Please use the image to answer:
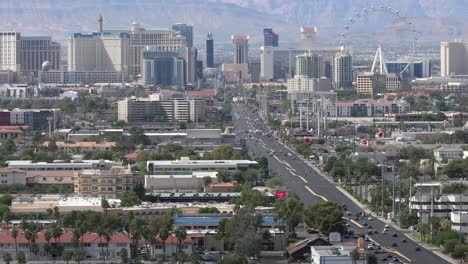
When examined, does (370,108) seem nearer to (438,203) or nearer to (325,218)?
(438,203)

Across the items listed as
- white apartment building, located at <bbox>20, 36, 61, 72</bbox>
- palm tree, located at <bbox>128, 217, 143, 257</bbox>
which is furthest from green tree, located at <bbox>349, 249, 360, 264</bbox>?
white apartment building, located at <bbox>20, 36, 61, 72</bbox>

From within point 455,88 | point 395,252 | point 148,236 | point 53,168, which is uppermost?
point 455,88

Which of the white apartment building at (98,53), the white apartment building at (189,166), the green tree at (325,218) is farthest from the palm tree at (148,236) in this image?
the white apartment building at (98,53)

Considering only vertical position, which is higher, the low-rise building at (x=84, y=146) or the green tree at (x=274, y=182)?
the low-rise building at (x=84, y=146)

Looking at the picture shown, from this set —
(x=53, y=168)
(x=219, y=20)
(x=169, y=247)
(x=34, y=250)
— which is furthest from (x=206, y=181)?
(x=219, y=20)

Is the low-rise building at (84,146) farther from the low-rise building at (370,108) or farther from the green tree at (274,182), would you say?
the low-rise building at (370,108)

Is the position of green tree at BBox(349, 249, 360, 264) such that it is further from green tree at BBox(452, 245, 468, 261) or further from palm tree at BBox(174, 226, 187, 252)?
palm tree at BBox(174, 226, 187, 252)
